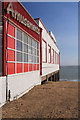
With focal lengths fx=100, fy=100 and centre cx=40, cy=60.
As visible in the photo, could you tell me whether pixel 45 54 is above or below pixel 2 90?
above

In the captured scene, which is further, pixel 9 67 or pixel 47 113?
pixel 9 67

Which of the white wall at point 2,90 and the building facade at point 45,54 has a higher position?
the building facade at point 45,54

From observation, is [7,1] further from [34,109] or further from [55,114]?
[55,114]

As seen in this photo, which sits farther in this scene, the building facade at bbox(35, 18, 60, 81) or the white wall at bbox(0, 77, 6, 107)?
the building facade at bbox(35, 18, 60, 81)


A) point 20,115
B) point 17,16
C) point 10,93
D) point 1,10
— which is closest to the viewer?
point 20,115

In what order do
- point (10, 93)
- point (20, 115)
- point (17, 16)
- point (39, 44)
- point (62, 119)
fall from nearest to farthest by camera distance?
point (62, 119) → point (20, 115) → point (10, 93) → point (17, 16) → point (39, 44)

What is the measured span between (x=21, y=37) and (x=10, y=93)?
13.0 ft

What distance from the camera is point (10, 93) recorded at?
5.48 meters

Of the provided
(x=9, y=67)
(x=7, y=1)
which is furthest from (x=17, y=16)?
(x=9, y=67)

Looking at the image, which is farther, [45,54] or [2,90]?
[45,54]

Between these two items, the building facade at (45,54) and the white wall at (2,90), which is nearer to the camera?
the white wall at (2,90)

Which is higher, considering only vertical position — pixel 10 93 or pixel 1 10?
pixel 1 10

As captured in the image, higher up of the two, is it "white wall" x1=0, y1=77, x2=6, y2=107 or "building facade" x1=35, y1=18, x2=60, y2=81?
"building facade" x1=35, y1=18, x2=60, y2=81

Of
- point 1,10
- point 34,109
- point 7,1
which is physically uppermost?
point 7,1
